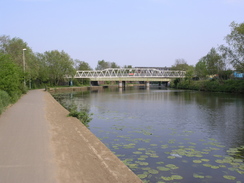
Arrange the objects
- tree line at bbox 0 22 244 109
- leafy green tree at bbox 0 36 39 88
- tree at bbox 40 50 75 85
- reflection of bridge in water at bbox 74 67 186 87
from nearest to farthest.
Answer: tree line at bbox 0 22 244 109, leafy green tree at bbox 0 36 39 88, tree at bbox 40 50 75 85, reflection of bridge in water at bbox 74 67 186 87

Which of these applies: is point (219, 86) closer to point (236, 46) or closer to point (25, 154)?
point (236, 46)

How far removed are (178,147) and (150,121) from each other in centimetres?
781

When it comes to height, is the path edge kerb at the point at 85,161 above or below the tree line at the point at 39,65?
below

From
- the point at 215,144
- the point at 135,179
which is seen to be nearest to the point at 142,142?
the point at 215,144

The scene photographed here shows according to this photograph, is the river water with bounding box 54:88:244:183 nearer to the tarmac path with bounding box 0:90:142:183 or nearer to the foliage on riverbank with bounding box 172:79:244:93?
the tarmac path with bounding box 0:90:142:183

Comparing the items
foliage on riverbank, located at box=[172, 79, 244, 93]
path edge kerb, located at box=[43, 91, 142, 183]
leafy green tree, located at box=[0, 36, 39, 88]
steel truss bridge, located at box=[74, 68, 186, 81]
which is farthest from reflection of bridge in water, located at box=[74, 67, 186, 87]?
path edge kerb, located at box=[43, 91, 142, 183]

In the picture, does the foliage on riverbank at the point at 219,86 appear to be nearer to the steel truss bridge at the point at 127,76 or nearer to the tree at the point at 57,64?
the steel truss bridge at the point at 127,76

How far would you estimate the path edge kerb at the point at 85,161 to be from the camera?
6.78m

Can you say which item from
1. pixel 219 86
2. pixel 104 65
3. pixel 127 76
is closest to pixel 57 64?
pixel 127 76

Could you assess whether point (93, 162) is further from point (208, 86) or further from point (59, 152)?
point (208, 86)

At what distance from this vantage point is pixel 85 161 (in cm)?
813

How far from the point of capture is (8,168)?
715cm

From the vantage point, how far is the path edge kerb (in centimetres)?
678

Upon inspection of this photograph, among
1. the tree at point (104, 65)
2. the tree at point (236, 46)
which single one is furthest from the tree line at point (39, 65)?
the tree at point (104, 65)
